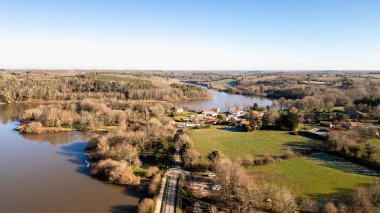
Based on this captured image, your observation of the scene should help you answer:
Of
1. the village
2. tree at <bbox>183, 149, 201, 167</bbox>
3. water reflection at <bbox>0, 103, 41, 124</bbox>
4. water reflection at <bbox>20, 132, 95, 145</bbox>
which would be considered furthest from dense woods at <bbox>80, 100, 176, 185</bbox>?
water reflection at <bbox>0, 103, 41, 124</bbox>

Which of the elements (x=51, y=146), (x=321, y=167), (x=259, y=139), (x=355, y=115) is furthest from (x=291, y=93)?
(x=51, y=146)

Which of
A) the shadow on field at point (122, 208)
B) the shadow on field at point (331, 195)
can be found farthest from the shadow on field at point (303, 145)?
the shadow on field at point (122, 208)

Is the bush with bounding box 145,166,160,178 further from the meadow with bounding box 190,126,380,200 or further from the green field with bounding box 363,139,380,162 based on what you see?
the green field with bounding box 363,139,380,162

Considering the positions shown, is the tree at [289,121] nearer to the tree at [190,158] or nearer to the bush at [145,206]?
the tree at [190,158]

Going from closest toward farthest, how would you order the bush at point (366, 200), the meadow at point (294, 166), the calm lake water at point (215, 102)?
the bush at point (366, 200) → the meadow at point (294, 166) → the calm lake water at point (215, 102)

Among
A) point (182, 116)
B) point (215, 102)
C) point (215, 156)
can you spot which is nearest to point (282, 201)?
point (215, 156)

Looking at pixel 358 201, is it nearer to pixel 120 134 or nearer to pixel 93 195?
pixel 93 195

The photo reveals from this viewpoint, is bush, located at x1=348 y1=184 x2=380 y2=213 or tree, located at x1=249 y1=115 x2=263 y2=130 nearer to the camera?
bush, located at x1=348 y1=184 x2=380 y2=213
